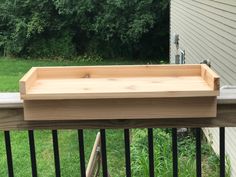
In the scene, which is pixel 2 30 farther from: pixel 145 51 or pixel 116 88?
pixel 116 88

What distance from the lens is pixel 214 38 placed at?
840cm

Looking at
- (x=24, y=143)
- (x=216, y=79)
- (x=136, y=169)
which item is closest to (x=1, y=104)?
(x=216, y=79)

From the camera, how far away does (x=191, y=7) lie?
36.3 ft

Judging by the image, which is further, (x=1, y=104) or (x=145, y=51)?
(x=145, y=51)

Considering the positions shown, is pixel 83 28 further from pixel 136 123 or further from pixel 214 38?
pixel 136 123

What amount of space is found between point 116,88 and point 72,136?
8.16 m

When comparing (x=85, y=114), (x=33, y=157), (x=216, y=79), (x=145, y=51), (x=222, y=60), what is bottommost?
(x=145, y=51)

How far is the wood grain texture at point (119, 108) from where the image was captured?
1.64 metres

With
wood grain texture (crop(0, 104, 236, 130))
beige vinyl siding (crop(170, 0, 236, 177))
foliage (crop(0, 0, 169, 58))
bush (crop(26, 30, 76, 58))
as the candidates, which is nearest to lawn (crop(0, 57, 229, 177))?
beige vinyl siding (crop(170, 0, 236, 177))

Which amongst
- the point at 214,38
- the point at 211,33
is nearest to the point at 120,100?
the point at 214,38

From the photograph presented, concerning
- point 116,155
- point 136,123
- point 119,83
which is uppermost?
point 119,83

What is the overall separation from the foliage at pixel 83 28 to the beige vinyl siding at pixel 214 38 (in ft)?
24.1

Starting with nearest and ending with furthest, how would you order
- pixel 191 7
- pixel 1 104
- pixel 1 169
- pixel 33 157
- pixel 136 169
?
1. pixel 1 104
2. pixel 33 157
3. pixel 136 169
4. pixel 1 169
5. pixel 191 7

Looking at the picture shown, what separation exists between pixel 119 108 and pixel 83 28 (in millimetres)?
20094
